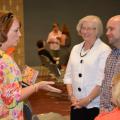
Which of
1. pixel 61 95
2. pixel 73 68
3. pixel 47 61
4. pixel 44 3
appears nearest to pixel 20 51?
pixel 47 61

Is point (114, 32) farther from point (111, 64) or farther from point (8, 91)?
point (8, 91)

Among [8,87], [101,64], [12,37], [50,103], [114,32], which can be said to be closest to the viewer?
[8,87]

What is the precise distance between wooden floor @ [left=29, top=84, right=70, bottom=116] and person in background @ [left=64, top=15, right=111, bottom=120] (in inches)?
120

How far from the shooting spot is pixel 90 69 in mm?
3338

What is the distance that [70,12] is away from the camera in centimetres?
1342

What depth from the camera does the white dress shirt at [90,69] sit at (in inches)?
131

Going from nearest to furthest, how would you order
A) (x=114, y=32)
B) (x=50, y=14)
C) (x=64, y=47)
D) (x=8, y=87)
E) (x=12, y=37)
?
1. (x=8, y=87)
2. (x=12, y=37)
3. (x=114, y=32)
4. (x=64, y=47)
5. (x=50, y=14)

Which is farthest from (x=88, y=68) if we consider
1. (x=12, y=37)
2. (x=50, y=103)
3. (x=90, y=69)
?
(x=50, y=103)

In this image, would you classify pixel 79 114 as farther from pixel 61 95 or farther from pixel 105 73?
pixel 61 95

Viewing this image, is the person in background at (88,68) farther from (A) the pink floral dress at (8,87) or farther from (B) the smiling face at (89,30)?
(A) the pink floral dress at (8,87)

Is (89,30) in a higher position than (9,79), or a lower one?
higher

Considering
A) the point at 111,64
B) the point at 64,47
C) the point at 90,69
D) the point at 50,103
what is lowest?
the point at 50,103

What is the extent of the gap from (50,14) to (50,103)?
20.0ft

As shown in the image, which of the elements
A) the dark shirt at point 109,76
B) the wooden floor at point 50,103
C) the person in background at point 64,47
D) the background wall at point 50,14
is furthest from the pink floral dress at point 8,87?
the background wall at point 50,14
